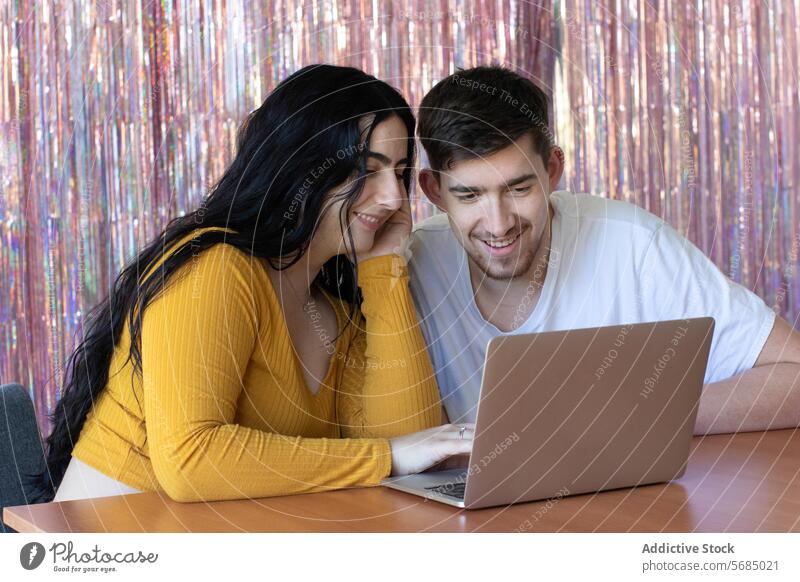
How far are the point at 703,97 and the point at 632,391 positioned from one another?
5.53 ft

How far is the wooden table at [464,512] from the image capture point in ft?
2.99

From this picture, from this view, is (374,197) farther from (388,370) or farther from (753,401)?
(753,401)

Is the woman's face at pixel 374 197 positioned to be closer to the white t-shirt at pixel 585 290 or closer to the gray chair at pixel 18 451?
the white t-shirt at pixel 585 290

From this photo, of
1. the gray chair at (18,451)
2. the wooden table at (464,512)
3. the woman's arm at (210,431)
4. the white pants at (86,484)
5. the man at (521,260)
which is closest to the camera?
the wooden table at (464,512)

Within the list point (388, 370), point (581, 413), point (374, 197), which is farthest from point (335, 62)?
point (581, 413)

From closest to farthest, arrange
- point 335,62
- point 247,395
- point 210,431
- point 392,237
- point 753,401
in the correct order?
1. point 210,431
2. point 247,395
3. point 753,401
4. point 392,237
5. point 335,62

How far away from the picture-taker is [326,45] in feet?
7.36

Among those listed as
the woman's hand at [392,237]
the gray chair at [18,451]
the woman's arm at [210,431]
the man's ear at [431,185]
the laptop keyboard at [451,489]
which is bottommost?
the gray chair at [18,451]

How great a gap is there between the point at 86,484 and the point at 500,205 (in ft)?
2.32

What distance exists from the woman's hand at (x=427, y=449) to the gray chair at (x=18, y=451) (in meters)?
0.56

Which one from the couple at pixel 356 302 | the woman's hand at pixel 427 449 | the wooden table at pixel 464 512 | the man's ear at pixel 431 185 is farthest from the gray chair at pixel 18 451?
the man's ear at pixel 431 185

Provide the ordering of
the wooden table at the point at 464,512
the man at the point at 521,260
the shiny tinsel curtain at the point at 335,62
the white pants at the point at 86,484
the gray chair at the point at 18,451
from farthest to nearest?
the shiny tinsel curtain at the point at 335,62 → the man at the point at 521,260 → the gray chair at the point at 18,451 → the white pants at the point at 86,484 → the wooden table at the point at 464,512

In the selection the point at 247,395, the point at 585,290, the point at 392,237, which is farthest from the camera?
the point at 585,290

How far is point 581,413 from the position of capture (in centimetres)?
97
